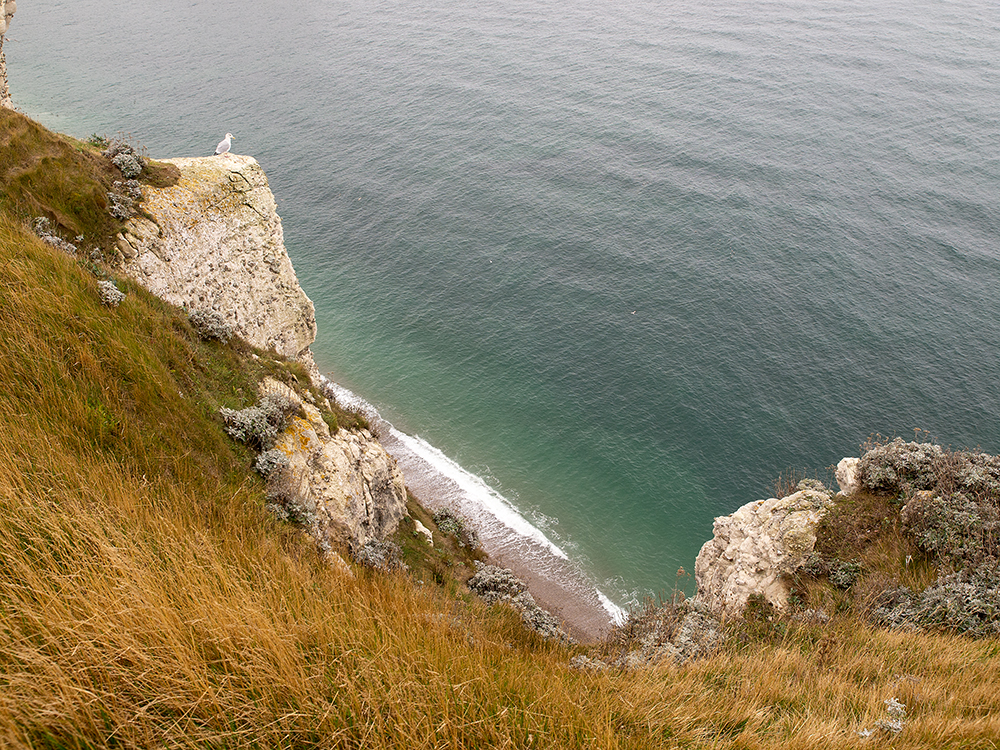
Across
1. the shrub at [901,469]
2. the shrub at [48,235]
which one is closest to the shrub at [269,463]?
the shrub at [48,235]

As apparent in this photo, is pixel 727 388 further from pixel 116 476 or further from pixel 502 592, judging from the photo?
pixel 116 476

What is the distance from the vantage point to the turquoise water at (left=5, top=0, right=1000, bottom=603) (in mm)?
46969

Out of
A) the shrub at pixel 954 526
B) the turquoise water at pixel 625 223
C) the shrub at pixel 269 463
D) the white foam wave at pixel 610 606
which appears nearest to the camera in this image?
the shrub at pixel 269 463

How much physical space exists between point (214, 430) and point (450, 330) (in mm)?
43491

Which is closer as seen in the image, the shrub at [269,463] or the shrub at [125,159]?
the shrub at [269,463]

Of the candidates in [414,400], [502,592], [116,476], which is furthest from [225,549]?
[414,400]

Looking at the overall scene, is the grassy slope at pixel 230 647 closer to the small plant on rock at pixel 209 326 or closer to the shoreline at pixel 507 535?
the small plant on rock at pixel 209 326

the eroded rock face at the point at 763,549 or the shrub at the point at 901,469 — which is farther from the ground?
the shrub at the point at 901,469

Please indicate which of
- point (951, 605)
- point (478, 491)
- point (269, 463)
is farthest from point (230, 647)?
point (478, 491)

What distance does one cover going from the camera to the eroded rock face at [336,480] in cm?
1591

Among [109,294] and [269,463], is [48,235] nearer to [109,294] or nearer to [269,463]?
[109,294]

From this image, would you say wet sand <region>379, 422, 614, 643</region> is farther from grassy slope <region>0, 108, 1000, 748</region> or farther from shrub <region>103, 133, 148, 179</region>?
grassy slope <region>0, 108, 1000, 748</region>

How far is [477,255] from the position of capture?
64.6m

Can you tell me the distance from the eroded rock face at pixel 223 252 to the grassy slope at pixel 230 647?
9604 mm
